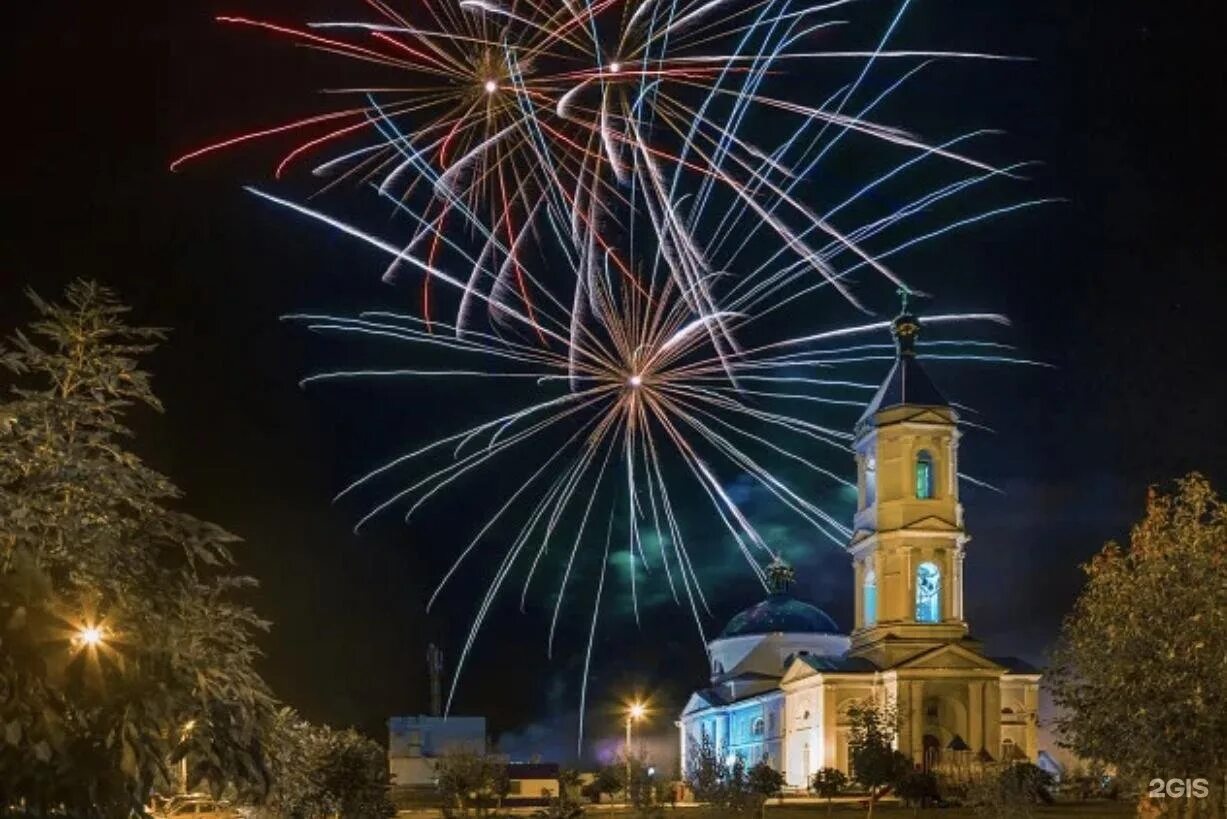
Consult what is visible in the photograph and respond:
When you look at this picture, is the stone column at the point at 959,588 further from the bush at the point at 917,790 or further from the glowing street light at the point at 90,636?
the glowing street light at the point at 90,636

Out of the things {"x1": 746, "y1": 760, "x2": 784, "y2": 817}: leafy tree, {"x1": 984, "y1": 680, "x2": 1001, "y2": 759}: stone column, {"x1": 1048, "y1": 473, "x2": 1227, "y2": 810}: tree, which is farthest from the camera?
{"x1": 984, "y1": 680, "x2": 1001, "y2": 759}: stone column

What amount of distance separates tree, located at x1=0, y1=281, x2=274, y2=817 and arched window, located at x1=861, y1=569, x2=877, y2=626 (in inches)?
2495

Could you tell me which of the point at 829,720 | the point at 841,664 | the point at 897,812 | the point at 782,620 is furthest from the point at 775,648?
the point at 897,812

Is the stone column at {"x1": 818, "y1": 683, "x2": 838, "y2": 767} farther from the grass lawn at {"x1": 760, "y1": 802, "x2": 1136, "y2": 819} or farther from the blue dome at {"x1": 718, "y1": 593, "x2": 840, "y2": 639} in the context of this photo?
the blue dome at {"x1": 718, "y1": 593, "x2": 840, "y2": 639}

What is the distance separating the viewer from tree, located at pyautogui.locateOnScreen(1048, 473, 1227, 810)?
27422mm

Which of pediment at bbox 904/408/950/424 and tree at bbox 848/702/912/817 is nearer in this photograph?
tree at bbox 848/702/912/817

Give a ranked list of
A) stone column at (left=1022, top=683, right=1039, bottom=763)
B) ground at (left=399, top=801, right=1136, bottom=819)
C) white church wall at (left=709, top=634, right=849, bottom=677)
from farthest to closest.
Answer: white church wall at (left=709, top=634, right=849, bottom=677) < stone column at (left=1022, top=683, right=1039, bottom=763) < ground at (left=399, top=801, right=1136, bottom=819)

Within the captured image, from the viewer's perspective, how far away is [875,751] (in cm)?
6397

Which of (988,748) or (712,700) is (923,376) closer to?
(988,748)

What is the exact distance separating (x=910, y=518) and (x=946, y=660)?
21.7ft

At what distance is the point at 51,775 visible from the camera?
11492mm

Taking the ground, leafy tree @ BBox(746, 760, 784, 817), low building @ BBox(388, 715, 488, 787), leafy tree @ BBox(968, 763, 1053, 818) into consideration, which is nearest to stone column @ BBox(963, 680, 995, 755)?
the ground

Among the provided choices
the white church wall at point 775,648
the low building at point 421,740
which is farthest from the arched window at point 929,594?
the low building at point 421,740

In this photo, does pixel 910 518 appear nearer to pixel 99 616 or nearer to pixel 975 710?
pixel 975 710
